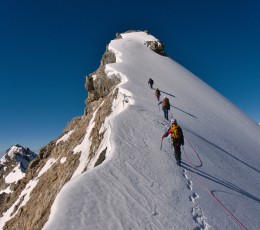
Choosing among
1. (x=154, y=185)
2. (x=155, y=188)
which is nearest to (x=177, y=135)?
(x=154, y=185)

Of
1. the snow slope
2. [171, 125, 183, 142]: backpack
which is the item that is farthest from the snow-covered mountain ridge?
[171, 125, 183, 142]: backpack

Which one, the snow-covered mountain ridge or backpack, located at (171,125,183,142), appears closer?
the snow-covered mountain ridge

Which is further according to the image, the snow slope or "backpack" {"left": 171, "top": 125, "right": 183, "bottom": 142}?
"backpack" {"left": 171, "top": 125, "right": 183, "bottom": 142}

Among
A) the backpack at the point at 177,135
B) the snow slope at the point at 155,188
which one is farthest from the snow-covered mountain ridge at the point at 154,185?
the backpack at the point at 177,135

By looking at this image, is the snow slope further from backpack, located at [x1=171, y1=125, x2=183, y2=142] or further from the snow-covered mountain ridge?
backpack, located at [x1=171, y1=125, x2=183, y2=142]

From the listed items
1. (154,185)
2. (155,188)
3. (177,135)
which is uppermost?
(177,135)

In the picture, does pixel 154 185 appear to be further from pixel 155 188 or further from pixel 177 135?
pixel 177 135

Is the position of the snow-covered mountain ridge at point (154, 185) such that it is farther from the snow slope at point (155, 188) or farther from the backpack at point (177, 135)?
the backpack at point (177, 135)

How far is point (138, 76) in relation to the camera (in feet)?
112

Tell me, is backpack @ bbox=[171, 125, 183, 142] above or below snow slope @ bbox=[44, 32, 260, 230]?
above

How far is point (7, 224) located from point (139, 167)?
23.5 m

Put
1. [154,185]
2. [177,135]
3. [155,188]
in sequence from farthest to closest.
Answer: [177,135], [154,185], [155,188]

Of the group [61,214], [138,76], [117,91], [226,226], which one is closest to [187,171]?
[226,226]

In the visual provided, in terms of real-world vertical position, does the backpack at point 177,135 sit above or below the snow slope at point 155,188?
above
